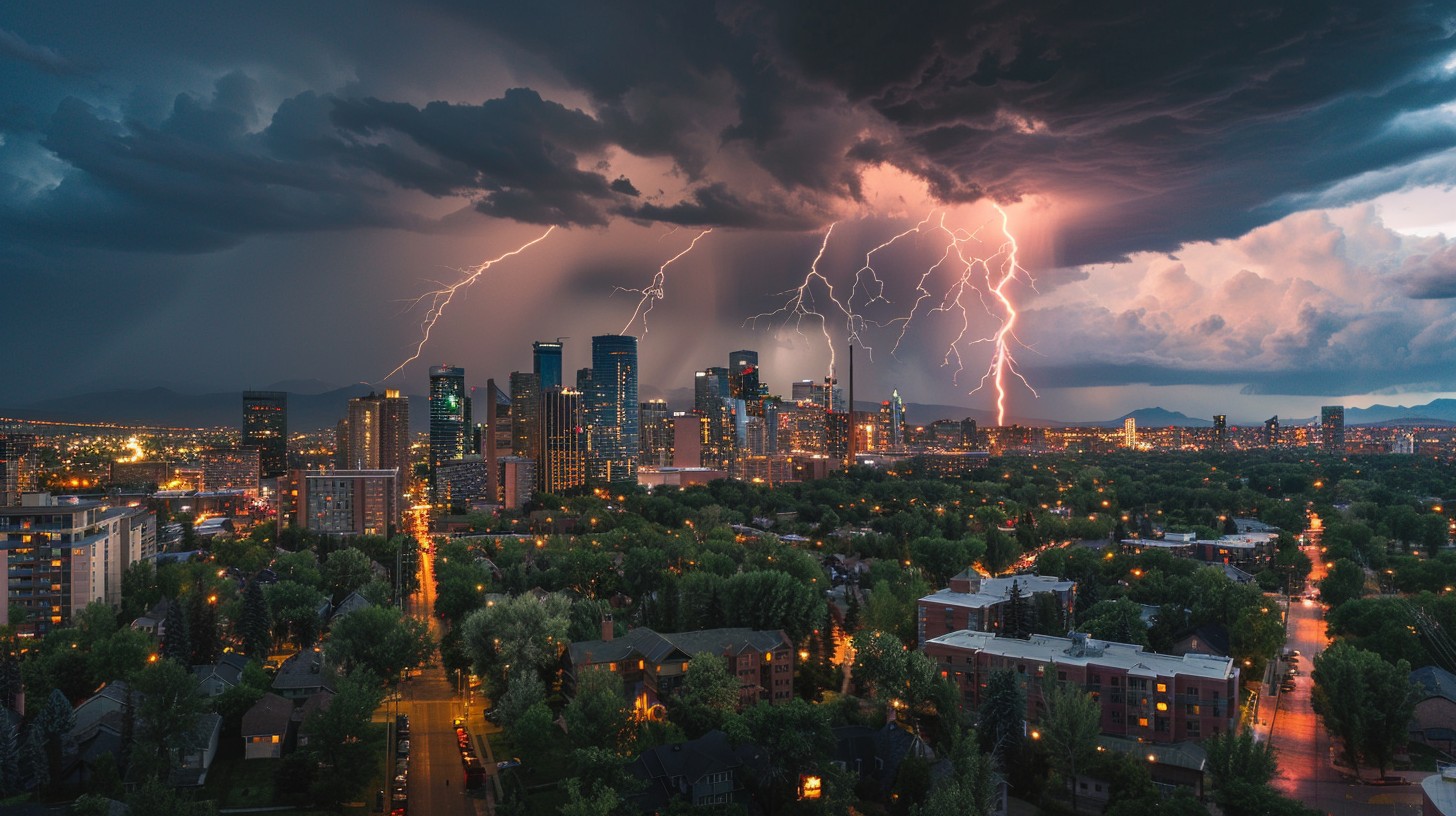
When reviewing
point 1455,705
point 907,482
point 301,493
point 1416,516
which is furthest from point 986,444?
point 1455,705

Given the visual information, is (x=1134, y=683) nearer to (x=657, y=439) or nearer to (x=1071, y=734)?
(x=1071, y=734)

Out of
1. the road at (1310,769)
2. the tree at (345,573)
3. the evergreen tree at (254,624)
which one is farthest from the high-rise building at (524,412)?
the road at (1310,769)

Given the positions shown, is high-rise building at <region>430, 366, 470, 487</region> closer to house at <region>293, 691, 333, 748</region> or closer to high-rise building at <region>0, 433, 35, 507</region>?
high-rise building at <region>0, 433, 35, 507</region>

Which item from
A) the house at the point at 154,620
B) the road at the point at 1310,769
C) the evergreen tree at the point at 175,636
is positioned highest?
the evergreen tree at the point at 175,636

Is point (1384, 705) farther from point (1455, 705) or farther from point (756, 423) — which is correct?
point (756, 423)

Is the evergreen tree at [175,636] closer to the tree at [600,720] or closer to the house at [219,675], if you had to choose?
the house at [219,675]
